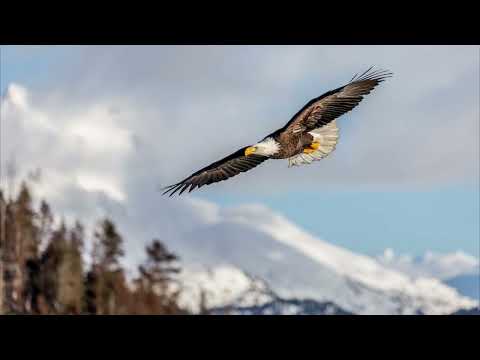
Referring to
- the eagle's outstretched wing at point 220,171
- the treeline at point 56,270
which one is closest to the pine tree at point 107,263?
the treeline at point 56,270

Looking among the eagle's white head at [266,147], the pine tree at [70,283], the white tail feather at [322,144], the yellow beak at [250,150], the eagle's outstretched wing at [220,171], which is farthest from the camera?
the pine tree at [70,283]

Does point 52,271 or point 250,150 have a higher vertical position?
point 52,271

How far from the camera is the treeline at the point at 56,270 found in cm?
5644

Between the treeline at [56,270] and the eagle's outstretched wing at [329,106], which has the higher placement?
the treeline at [56,270]

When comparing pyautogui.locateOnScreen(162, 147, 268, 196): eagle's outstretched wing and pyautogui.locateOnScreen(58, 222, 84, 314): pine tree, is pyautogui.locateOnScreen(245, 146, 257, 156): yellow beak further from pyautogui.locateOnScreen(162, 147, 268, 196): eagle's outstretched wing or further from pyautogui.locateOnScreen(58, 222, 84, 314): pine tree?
pyautogui.locateOnScreen(58, 222, 84, 314): pine tree

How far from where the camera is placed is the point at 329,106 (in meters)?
6.46

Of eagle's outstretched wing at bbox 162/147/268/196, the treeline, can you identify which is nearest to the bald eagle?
eagle's outstretched wing at bbox 162/147/268/196

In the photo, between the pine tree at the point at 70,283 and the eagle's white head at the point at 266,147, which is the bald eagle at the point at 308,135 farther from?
the pine tree at the point at 70,283

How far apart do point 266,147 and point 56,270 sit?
5301 cm

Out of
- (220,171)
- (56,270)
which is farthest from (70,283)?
(220,171)

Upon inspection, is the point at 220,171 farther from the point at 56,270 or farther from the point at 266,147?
the point at 56,270
